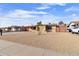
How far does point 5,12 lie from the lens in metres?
3.14

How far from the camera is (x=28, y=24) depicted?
3.17m

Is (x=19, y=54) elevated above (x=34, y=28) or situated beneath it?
situated beneath

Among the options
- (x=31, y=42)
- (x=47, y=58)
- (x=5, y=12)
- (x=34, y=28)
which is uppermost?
(x=5, y=12)

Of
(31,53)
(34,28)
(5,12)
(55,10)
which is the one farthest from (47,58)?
(5,12)

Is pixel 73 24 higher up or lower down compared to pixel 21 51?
higher up

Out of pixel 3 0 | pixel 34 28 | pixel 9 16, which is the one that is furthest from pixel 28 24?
pixel 3 0

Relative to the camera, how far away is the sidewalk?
9.84ft

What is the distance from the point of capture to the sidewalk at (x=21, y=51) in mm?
2998

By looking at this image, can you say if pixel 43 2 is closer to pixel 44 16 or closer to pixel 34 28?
pixel 44 16

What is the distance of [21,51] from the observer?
3.06 metres

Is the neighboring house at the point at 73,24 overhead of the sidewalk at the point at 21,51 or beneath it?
overhead

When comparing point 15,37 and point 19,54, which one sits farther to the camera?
point 15,37

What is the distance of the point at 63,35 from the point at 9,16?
0.84 meters

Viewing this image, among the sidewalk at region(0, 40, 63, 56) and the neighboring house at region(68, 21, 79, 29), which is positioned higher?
the neighboring house at region(68, 21, 79, 29)
